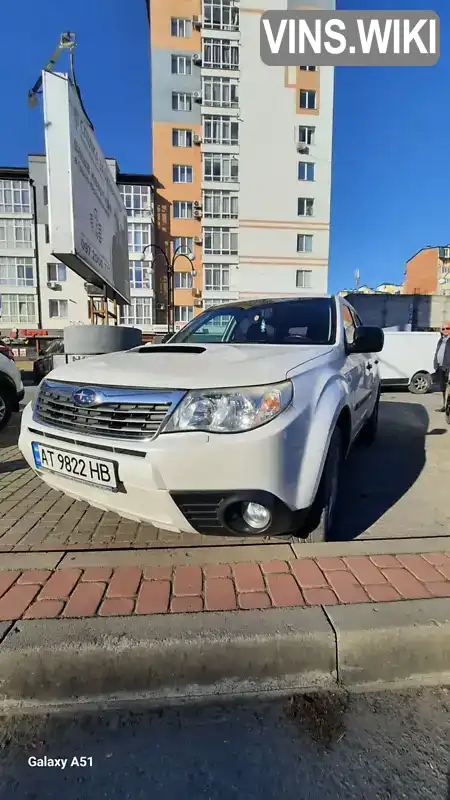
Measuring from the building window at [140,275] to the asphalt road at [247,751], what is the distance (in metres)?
37.6

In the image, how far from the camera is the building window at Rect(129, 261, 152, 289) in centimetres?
3672

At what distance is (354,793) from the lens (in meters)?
1.31

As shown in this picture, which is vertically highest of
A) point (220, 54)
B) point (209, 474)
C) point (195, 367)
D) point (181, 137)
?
point (220, 54)

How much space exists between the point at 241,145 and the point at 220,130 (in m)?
2.62

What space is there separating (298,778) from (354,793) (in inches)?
6.7

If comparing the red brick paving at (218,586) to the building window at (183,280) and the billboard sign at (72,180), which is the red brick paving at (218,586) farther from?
the building window at (183,280)

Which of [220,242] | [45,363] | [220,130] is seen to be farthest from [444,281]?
[45,363]

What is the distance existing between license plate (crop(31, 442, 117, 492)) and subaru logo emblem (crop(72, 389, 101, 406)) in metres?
0.27

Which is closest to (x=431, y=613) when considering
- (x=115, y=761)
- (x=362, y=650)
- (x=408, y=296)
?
(x=362, y=650)

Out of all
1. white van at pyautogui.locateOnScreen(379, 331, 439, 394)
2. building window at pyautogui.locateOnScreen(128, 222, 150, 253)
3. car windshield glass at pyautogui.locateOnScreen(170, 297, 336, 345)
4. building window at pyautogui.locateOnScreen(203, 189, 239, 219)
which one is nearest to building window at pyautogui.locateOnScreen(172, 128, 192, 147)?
building window at pyautogui.locateOnScreen(203, 189, 239, 219)

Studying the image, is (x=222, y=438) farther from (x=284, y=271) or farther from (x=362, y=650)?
(x=284, y=271)

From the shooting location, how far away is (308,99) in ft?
110

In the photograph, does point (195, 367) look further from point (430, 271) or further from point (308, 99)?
point (430, 271)

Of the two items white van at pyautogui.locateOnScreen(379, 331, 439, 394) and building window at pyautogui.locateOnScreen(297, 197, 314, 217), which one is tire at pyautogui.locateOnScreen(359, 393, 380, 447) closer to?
white van at pyautogui.locateOnScreen(379, 331, 439, 394)
